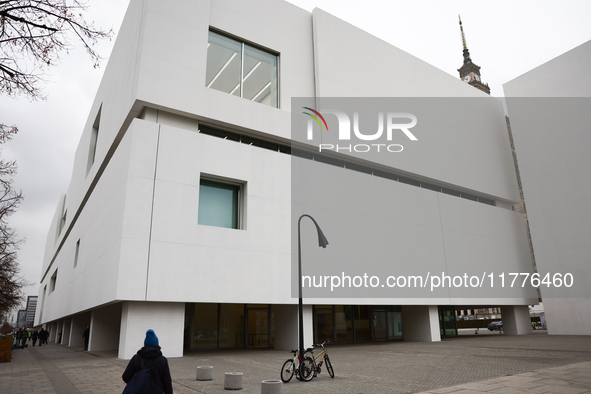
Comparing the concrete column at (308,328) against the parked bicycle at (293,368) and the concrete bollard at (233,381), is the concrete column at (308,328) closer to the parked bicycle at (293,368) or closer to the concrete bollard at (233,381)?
the parked bicycle at (293,368)

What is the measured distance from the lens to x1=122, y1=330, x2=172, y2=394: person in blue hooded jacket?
4867 millimetres

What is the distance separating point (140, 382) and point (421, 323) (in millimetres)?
25060

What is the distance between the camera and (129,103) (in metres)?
19.2

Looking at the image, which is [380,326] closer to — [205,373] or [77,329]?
[205,373]

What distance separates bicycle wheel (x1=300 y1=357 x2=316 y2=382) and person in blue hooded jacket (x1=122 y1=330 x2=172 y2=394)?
6.04 m

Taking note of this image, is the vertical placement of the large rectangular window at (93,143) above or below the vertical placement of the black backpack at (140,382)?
above

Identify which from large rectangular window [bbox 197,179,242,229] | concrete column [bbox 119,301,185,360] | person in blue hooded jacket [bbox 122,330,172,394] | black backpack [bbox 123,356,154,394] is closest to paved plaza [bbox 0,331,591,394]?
concrete column [bbox 119,301,185,360]

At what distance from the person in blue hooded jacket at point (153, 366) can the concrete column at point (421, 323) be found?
24.2m

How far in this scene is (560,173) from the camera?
30.2 metres

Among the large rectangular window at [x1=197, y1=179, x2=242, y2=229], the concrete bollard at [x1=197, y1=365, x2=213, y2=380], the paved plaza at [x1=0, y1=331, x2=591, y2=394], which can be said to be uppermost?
the large rectangular window at [x1=197, y1=179, x2=242, y2=229]

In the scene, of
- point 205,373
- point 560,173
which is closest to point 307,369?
point 205,373

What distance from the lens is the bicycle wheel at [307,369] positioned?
409 inches

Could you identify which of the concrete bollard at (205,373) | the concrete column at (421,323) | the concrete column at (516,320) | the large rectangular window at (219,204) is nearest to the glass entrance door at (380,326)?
the concrete column at (421,323)

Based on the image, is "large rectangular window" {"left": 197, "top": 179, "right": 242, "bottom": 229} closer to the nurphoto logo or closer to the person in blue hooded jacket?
the nurphoto logo
